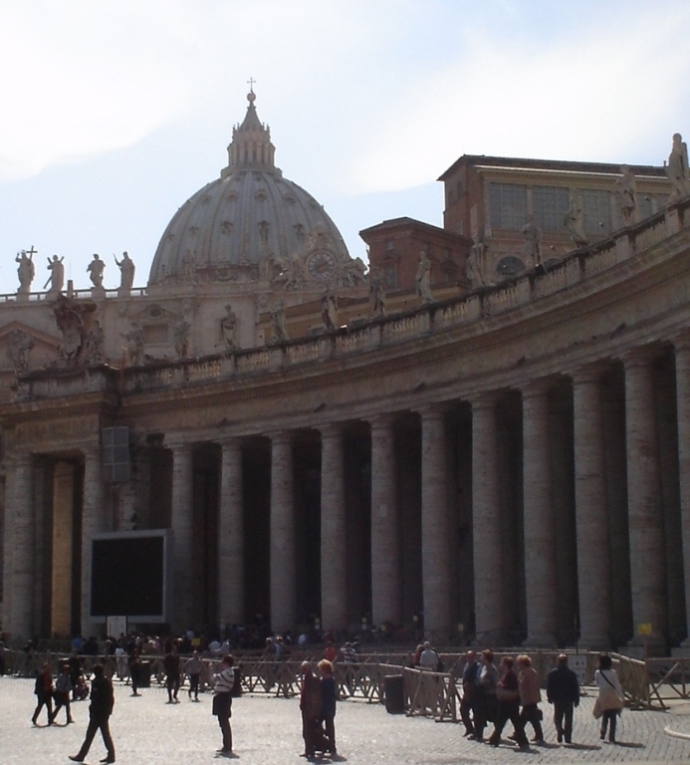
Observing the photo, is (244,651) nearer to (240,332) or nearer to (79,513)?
(79,513)

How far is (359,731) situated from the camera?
32812 millimetres

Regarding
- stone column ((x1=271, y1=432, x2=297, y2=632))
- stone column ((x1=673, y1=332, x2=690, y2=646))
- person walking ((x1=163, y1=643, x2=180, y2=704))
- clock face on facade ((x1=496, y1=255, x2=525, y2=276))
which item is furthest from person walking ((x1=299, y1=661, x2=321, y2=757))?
clock face on facade ((x1=496, y1=255, x2=525, y2=276))

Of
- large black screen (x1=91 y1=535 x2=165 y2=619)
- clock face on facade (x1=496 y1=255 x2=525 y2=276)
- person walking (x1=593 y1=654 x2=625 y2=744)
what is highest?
clock face on facade (x1=496 y1=255 x2=525 y2=276)

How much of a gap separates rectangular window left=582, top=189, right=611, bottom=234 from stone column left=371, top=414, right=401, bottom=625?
148 ft

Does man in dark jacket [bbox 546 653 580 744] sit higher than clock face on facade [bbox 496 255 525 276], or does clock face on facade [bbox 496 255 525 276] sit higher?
clock face on facade [bbox 496 255 525 276]

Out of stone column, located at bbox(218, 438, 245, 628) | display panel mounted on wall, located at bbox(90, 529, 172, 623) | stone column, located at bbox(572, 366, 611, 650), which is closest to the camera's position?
stone column, located at bbox(572, 366, 611, 650)

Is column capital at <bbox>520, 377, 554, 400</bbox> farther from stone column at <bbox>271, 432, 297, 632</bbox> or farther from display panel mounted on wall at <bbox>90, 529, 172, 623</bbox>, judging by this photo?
display panel mounted on wall at <bbox>90, 529, 172, 623</bbox>

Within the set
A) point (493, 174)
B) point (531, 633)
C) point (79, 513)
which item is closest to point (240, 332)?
point (493, 174)

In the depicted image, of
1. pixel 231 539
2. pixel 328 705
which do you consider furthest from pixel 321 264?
pixel 328 705

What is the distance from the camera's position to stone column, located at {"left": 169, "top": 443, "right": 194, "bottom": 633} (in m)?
64.2

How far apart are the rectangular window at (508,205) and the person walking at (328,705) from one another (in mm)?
73113

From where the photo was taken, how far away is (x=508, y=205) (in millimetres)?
100938

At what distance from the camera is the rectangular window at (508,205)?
100 meters

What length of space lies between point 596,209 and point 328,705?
7539cm
